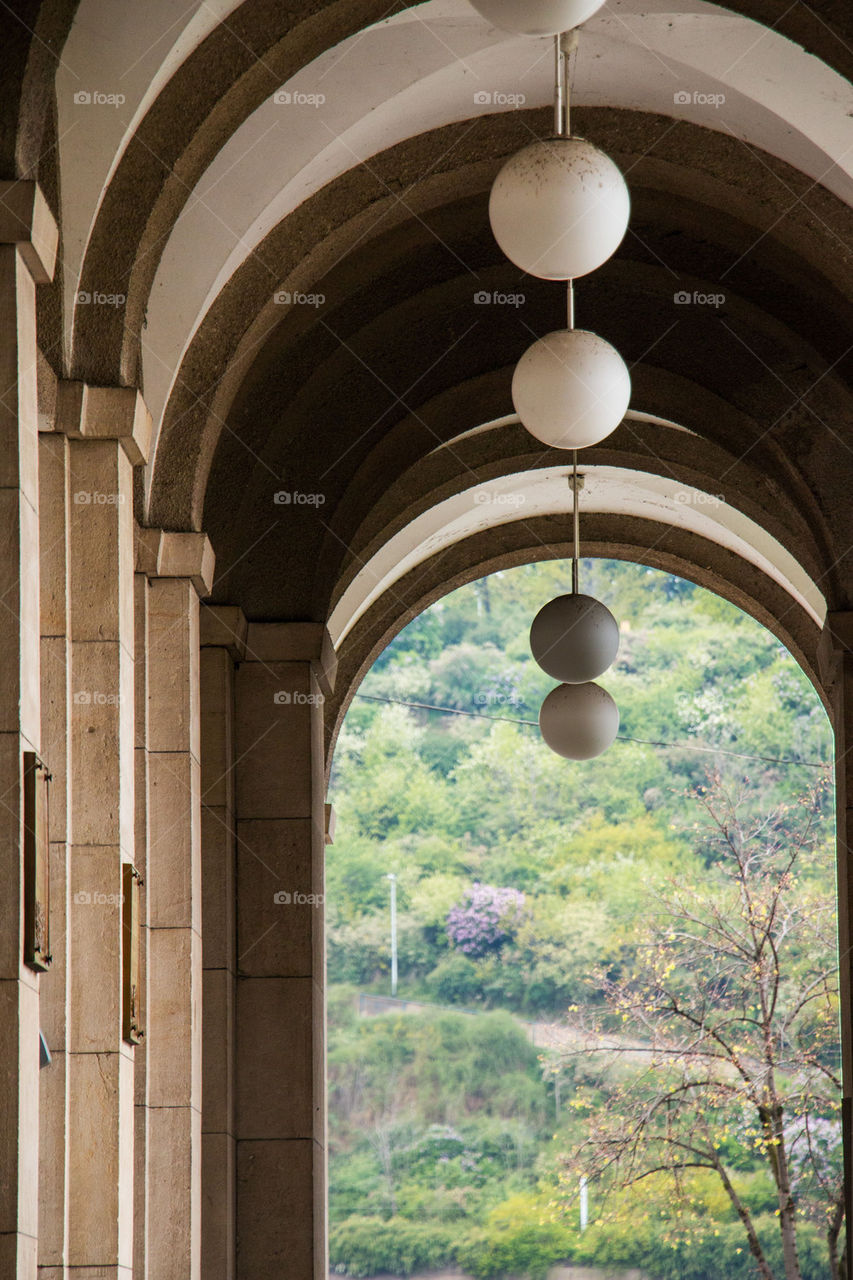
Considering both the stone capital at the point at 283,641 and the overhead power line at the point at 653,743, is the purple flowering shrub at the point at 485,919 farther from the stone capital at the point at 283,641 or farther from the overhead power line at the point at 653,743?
the stone capital at the point at 283,641

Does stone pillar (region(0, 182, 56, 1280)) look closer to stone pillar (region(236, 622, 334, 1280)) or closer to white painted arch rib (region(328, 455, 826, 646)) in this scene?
stone pillar (region(236, 622, 334, 1280))

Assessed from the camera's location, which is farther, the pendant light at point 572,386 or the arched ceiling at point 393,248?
the arched ceiling at point 393,248

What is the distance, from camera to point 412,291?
11477 millimetres

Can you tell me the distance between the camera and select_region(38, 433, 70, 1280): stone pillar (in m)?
7.04

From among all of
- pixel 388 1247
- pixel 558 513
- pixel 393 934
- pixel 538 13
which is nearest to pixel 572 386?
pixel 538 13

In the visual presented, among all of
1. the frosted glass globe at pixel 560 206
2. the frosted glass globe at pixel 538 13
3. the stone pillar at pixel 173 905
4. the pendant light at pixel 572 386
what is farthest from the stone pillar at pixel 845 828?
the frosted glass globe at pixel 538 13

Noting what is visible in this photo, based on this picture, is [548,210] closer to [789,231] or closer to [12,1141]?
[12,1141]

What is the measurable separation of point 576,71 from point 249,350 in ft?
7.86

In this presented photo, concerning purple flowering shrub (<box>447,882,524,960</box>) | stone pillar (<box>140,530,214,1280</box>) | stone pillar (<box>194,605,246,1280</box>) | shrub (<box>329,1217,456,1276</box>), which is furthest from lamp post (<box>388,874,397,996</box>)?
stone pillar (<box>140,530,214,1280</box>)

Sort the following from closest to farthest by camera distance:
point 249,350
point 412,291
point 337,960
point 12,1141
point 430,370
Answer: point 12,1141
point 249,350
point 412,291
point 430,370
point 337,960

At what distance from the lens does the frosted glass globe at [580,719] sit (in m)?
11.5

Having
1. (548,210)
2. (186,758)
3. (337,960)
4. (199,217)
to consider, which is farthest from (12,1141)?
(337,960)

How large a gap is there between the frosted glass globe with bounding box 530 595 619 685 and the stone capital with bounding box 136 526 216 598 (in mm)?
2028

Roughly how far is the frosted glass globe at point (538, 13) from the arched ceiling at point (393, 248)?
1614mm
